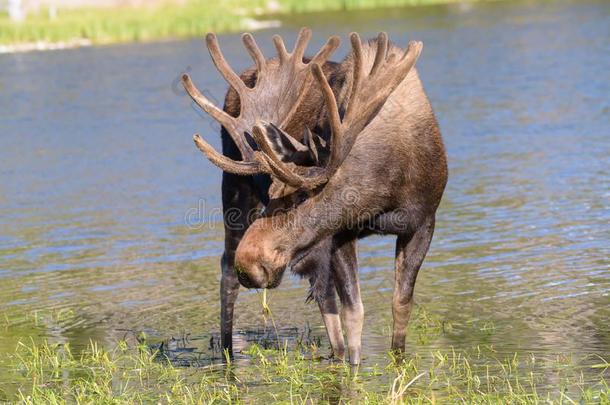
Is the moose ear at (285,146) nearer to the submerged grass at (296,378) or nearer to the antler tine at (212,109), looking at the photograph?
the antler tine at (212,109)

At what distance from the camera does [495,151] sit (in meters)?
16.4

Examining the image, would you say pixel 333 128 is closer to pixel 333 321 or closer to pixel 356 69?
pixel 356 69

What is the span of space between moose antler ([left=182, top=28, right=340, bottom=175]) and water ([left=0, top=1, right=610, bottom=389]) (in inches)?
60.4

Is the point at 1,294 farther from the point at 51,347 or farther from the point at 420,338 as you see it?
the point at 420,338

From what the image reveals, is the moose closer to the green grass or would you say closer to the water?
the water

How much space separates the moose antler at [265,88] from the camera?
24.7 ft

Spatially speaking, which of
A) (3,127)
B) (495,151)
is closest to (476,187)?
(495,151)

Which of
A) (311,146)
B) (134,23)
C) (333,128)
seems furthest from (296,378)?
(134,23)

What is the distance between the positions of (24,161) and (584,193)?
940 centimetres

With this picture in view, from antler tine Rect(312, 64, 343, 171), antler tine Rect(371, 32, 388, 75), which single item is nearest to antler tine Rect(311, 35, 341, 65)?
antler tine Rect(371, 32, 388, 75)

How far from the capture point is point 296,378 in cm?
695

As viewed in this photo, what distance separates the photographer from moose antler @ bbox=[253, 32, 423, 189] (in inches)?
250

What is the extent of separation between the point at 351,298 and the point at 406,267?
403 mm

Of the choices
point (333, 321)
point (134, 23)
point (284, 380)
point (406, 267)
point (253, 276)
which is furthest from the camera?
point (134, 23)
